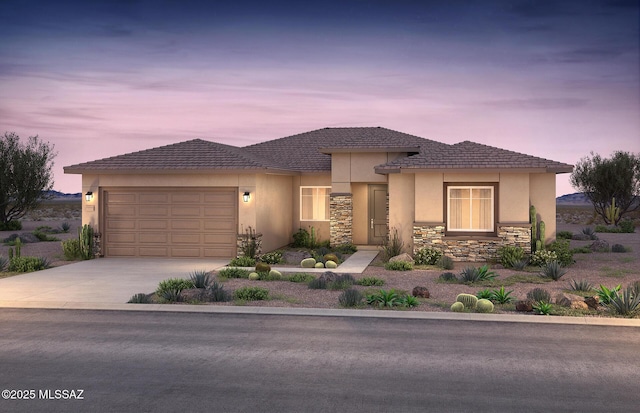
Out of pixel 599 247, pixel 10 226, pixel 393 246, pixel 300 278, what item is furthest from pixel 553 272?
pixel 10 226

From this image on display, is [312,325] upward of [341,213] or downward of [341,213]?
downward

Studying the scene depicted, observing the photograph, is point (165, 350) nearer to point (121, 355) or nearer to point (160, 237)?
point (121, 355)

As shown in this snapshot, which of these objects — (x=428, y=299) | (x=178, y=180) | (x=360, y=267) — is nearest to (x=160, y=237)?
(x=178, y=180)

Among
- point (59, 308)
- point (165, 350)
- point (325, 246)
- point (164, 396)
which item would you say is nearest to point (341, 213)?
point (325, 246)

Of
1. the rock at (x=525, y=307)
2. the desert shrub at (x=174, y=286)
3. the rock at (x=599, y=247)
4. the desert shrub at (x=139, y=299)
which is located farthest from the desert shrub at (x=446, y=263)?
the desert shrub at (x=139, y=299)

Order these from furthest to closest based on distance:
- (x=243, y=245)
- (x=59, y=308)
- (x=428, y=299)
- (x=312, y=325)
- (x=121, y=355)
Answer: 1. (x=243, y=245)
2. (x=428, y=299)
3. (x=59, y=308)
4. (x=312, y=325)
5. (x=121, y=355)

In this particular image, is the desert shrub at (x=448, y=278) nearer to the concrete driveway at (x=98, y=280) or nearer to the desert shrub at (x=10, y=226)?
the concrete driveway at (x=98, y=280)

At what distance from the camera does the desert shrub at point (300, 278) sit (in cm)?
1764

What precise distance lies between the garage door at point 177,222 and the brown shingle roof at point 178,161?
2.98 ft

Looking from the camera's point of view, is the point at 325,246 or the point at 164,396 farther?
the point at 325,246

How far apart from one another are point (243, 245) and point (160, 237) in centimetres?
300

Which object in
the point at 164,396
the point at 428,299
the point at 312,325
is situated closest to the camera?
the point at 164,396

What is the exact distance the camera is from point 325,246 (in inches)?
1093

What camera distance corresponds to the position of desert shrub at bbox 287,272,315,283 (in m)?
17.6
